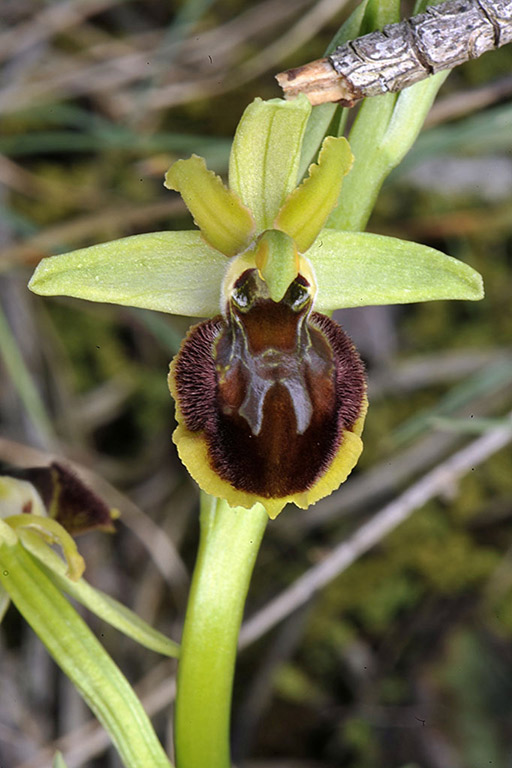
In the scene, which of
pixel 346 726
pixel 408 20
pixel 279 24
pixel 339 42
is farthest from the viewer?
pixel 279 24

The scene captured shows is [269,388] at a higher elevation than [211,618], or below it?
higher

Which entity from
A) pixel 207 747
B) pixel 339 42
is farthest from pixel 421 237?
pixel 207 747

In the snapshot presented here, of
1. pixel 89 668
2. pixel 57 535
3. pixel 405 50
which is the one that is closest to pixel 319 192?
pixel 405 50

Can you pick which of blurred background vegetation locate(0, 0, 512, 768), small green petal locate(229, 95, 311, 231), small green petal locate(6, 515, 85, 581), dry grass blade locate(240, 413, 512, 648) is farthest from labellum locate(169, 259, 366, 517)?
blurred background vegetation locate(0, 0, 512, 768)

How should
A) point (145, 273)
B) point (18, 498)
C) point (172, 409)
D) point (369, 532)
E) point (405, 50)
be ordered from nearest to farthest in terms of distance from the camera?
point (405, 50) < point (145, 273) < point (18, 498) < point (369, 532) < point (172, 409)

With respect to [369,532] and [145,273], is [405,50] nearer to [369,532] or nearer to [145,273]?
[145,273]

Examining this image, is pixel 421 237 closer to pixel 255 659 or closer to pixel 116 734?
pixel 255 659

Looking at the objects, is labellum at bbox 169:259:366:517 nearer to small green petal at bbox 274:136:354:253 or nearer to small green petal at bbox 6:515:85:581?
small green petal at bbox 274:136:354:253
